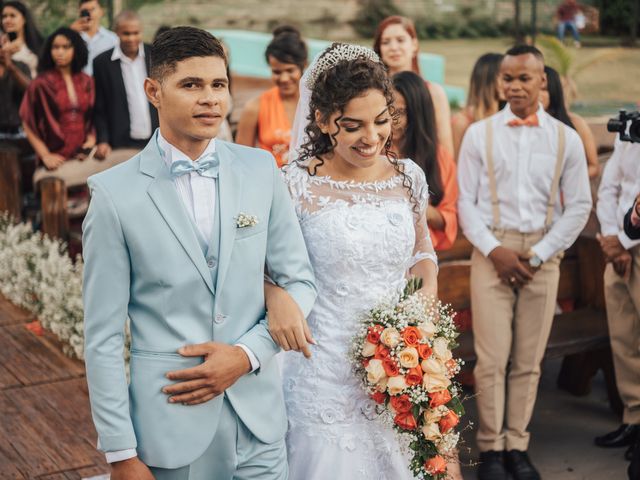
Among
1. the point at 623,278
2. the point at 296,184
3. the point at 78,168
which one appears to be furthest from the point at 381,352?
the point at 78,168

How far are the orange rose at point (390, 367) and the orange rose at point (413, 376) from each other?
4cm

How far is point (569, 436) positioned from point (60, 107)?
4.69 m

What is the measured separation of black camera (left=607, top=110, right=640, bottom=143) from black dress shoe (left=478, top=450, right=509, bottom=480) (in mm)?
1813

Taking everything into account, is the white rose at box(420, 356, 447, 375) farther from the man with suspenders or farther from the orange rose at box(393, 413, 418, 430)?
the man with suspenders

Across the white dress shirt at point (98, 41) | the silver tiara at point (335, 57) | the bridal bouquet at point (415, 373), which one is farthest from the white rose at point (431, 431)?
the white dress shirt at point (98, 41)

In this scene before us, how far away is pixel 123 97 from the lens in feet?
26.6

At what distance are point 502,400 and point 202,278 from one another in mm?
2967

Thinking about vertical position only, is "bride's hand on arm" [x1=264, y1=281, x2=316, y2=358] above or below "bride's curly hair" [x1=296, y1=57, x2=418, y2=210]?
below

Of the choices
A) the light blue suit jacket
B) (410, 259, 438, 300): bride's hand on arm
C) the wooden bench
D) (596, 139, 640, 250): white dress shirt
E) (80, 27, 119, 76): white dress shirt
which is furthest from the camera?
(80, 27, 119, 76): white dress shirt

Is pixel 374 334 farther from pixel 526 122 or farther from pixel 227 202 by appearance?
pixel 526 122

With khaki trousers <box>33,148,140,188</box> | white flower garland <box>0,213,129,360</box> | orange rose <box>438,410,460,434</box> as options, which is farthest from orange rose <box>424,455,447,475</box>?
khaki trousers <box>33,148,140,188</box>

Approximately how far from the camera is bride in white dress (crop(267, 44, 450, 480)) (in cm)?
358

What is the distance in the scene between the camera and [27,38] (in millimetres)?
10109

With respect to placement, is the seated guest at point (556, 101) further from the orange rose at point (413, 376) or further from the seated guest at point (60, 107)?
the seated guest at point (60, 107)
